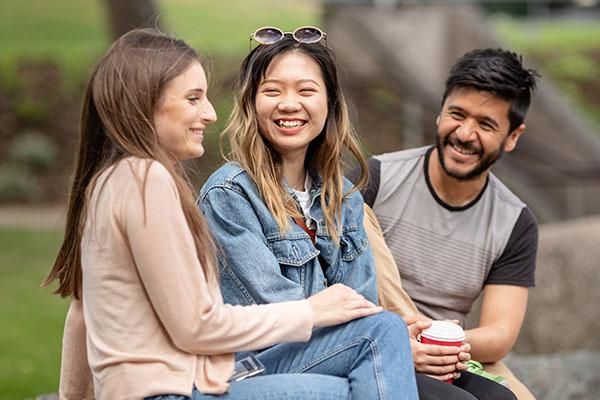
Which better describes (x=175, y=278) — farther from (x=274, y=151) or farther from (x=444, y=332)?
(x=444, y=332)

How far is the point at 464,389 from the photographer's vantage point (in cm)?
353

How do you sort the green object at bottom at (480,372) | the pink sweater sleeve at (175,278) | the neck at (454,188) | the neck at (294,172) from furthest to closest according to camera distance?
the neck at (454,188) → the green object at bottom at (480,372) → the neck at (294,172) → the pink sweater sleeve at (175,278)

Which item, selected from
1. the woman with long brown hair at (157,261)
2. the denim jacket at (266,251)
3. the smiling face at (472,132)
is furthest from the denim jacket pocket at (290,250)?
the smiling face at (472,132)

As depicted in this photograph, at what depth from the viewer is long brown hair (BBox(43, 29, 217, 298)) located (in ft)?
9.32

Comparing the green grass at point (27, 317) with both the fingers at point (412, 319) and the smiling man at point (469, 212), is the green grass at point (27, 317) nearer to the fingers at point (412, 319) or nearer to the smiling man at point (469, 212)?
the smiling man at point (469, 212)

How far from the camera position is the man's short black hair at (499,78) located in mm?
4047

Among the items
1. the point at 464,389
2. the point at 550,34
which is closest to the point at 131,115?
the point at 464,389

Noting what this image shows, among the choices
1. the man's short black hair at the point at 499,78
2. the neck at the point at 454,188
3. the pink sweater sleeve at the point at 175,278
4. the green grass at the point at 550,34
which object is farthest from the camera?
the green grass at the point at 550,34

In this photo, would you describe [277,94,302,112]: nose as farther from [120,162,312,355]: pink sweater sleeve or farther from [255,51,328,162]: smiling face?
[120,162,312,355]: pink sweater sleeve

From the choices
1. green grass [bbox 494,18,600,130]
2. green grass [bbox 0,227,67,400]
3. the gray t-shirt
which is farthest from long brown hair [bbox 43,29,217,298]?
green grass [bbox 494,18,600,130]

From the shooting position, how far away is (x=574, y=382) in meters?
5.74

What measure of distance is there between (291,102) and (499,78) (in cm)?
103

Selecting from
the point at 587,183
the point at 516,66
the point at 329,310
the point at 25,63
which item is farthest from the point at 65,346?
the point at 25,63

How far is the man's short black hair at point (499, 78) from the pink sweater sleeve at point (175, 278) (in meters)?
1.65
